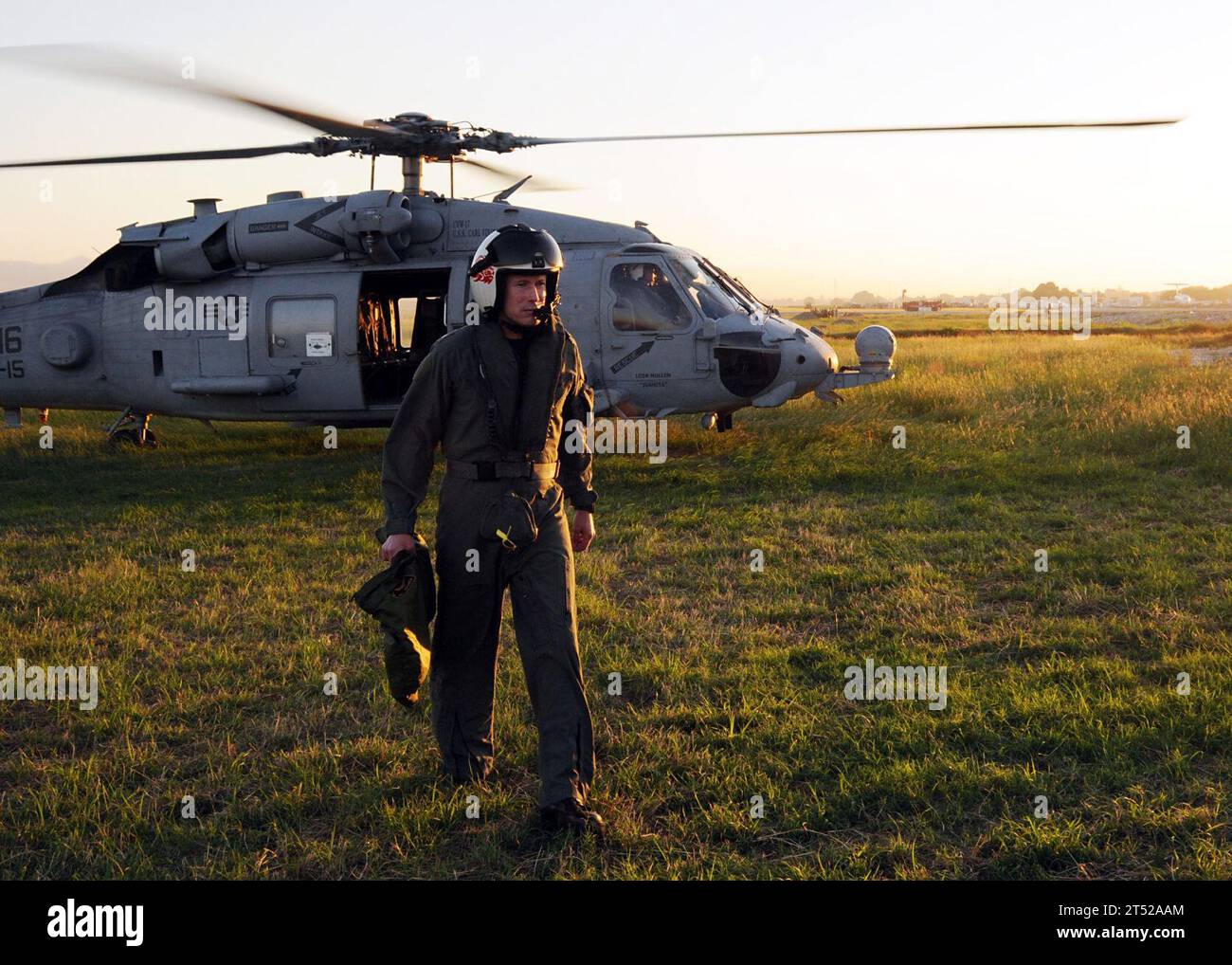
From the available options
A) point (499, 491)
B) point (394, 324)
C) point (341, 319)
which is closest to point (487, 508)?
point (499, 491)

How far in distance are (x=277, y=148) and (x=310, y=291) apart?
1800 millimetres

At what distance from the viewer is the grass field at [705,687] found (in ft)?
12.5

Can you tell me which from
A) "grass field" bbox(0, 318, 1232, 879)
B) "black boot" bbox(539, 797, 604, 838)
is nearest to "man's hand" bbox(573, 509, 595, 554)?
"grass field" bbox(0, 318, 1232, 879)

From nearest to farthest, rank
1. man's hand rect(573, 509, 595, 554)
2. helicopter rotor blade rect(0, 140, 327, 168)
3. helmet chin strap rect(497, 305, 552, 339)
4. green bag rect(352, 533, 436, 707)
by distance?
green bag rect(352, 533, 436, 707)
helmet chin strap rect(497, 305, 552, 339)
man's hand rect(573, 509, 595, 554)
helicopter rotor blade rect(0, 140, 327, 168)

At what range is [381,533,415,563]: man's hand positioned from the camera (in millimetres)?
4156

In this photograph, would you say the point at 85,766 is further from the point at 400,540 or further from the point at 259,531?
the point at 259,531

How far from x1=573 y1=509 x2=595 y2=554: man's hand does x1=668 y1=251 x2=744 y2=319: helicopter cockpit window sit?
7.24 m

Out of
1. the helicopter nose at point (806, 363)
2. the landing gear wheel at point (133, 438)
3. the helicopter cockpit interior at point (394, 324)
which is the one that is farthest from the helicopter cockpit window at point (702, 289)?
the landing gear wheel at point (133, 438)

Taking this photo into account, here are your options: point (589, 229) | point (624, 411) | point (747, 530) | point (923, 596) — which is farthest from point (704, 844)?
point (589, 229)

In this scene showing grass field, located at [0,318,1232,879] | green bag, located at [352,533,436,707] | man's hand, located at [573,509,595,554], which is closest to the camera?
grass field, located at [0,318,1232,879]

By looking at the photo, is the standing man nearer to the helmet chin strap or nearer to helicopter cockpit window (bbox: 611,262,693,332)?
the helmet chin strap

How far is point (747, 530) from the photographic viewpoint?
890 centimetres

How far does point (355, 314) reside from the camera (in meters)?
11.7

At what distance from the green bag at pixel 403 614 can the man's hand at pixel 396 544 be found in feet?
0.07
